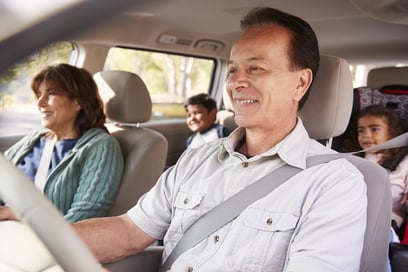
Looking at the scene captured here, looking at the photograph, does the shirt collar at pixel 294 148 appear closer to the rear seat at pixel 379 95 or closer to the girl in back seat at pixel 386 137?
the rear seat at pixel 379 95

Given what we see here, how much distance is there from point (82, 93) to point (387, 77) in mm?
1611

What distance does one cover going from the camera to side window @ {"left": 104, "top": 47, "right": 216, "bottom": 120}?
3456mm

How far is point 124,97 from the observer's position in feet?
8.75

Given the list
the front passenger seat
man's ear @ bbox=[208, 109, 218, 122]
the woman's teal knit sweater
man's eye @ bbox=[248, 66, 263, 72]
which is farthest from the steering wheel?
man's ear @ bbox=[208, 109, 218, 122]

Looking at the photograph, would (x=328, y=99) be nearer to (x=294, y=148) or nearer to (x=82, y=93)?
(x=294, y=148)

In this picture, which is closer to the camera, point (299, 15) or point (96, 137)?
point (96, 137)

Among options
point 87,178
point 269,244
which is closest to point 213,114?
point 87,178

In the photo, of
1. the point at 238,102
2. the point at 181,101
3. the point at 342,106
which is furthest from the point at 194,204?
the point at 181,101

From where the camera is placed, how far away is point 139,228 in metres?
1.82

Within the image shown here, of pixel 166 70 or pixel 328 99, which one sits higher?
pixel 328 99

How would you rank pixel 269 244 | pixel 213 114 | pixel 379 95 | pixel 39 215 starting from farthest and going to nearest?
pixel 213 114
pixel 379 95
pixel 269 244
pixel 39 215

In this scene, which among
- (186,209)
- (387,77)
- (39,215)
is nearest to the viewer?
(39,215)

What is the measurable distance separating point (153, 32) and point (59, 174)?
1178mm

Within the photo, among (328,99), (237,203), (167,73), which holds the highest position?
(328,99)
